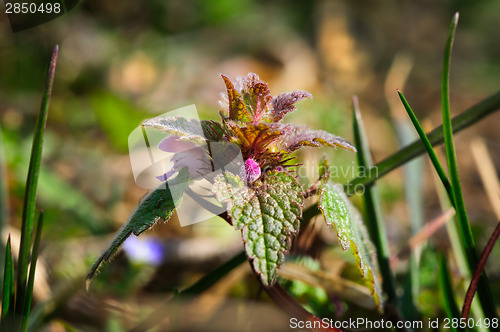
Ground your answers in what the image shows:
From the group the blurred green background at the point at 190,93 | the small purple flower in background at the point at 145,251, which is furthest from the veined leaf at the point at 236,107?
the small purple flower in background at the point at 145,251

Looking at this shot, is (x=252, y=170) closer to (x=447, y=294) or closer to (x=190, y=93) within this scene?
(x=447, y=294)

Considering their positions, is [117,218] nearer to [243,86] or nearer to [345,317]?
[345,317]

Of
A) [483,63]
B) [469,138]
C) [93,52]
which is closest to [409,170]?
[469,138]

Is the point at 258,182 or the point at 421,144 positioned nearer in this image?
the point at 258,182

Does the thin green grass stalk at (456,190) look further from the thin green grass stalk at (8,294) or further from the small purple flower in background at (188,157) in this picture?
A: the thin green grass stalk at (8,294)

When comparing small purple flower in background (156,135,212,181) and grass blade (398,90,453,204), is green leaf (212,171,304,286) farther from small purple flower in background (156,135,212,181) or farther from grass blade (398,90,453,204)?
grass blade (398,90,453,204)

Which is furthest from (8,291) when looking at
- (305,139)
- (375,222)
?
(375,222)
